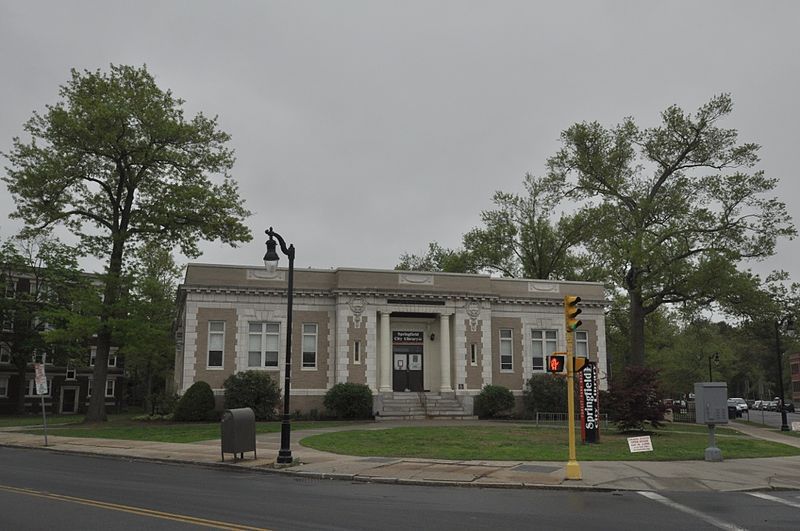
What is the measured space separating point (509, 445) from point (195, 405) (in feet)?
53.5

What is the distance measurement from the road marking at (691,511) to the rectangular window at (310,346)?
906 inches

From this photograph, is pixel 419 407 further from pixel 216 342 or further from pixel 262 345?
pixel 216 342

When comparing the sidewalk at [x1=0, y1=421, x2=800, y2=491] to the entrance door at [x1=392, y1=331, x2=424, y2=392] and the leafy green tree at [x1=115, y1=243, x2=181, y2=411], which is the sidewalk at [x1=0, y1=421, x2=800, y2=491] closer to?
the leafy green tree at [x1=115, y1=243, x2=181, y2=411]

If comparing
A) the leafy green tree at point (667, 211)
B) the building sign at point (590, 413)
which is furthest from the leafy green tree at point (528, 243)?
the building sign at point (590, 413)

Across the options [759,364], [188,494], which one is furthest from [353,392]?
[759,364]

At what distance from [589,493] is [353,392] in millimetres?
20530

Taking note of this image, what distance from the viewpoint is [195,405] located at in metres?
29.8

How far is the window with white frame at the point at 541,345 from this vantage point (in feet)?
121

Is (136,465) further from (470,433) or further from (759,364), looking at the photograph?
(759,364)

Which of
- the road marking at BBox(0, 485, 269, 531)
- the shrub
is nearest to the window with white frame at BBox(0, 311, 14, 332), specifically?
the road marking at BBox(0, 485, 269, 531)

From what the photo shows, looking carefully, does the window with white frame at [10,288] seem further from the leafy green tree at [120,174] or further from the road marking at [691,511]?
the road marking at [691,511]

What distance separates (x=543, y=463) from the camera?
1606 centimetres

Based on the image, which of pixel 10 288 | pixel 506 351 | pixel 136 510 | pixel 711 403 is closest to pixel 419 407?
pixel 506 351

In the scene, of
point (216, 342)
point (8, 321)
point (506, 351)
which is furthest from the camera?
point (8, 321)
